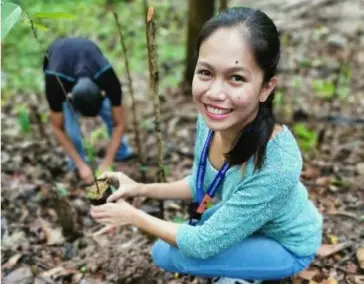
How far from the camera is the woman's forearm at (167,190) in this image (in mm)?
2795

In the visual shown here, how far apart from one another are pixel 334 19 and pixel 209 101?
666 centimetres

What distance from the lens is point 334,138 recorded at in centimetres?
475

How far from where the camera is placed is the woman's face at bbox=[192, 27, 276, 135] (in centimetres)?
204

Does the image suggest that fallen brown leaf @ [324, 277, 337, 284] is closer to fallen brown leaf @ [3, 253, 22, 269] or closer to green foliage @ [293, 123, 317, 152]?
green foliage @ [293, 123, 317, 152]

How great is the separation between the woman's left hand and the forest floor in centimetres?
66

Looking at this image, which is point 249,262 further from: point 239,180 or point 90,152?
point 90,152

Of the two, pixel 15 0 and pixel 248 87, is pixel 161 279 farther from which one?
pixel 15 0

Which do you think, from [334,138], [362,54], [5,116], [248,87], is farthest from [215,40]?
[362,54]

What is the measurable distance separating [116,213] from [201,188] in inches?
19.8

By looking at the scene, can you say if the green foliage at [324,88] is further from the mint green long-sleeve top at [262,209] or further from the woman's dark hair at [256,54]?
the woman's dark hair at [256,54]

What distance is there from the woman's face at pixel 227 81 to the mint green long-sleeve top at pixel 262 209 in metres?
0.25

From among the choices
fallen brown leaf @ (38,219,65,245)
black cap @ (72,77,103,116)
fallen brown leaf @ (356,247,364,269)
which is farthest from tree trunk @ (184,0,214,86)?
fallen brown leaf @ (356,247,364,269)

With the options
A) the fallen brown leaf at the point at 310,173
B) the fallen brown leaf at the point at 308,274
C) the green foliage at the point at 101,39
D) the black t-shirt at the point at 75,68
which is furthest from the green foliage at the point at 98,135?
the fallen brown leaf at the point at 308,274

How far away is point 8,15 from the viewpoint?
1.76 meters
